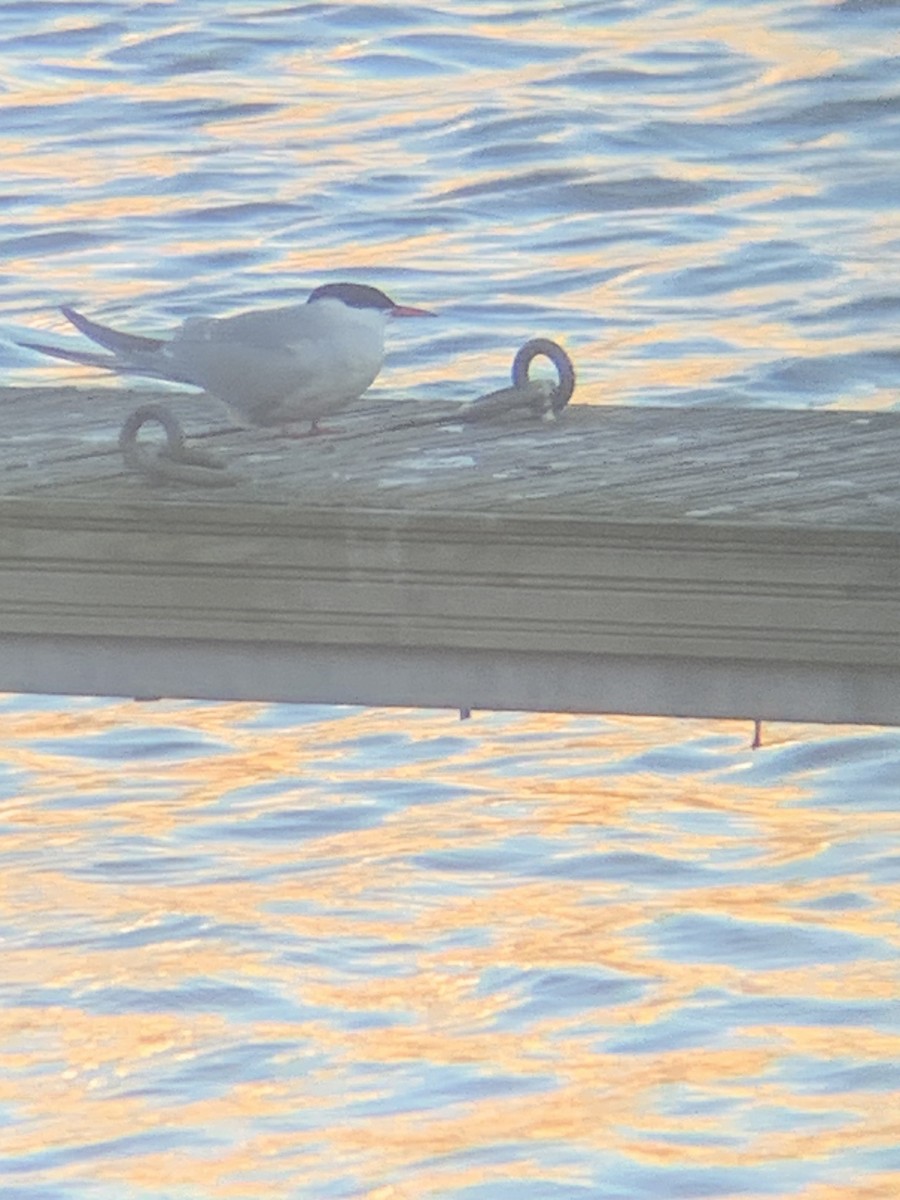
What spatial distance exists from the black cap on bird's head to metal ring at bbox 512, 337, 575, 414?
0.14m

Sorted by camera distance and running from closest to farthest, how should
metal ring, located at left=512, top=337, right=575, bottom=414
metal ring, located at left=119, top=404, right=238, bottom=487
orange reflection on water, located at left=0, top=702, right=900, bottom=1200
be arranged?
1. metal ring, located at left=119, top=404, right=238, bottom=487
2. metal ring, located at left=512, top=337, right=575, bottom=414
3. orange reflection on water, located at left=0, top=702, right=900, bottom=1200

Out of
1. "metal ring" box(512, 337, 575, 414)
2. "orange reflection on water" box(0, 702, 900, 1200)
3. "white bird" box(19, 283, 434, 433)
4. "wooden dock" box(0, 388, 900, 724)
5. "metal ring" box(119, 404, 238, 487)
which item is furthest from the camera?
"orange reflection on water" box(0, 702, 900, 1200)

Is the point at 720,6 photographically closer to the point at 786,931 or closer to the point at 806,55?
the point at 806,55

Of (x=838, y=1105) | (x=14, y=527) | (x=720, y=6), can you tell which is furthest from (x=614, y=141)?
(x=14, y=527)

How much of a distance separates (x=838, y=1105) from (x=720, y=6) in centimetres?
754

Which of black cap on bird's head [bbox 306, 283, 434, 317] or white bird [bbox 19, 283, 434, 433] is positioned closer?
white bird [bbox 19, 283, 434, 433]

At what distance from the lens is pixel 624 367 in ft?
33.0

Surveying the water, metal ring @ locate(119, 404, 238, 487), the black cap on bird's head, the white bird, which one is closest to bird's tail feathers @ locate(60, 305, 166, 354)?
the white bird

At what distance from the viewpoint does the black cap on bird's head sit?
153 inches

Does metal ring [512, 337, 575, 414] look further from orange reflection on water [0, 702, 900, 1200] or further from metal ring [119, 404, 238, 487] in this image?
orange reflection on water [0, 702, 900, 1200]

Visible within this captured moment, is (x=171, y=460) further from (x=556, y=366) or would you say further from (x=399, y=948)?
(x=399, y=948)

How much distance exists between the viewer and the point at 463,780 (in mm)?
7797

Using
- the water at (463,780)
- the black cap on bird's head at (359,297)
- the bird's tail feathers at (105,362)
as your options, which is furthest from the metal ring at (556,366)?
the water at (463,780)

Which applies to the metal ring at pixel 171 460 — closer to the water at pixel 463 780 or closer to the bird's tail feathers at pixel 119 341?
the bird's tail feathers at pixel 119 341
